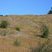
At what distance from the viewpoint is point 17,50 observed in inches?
877

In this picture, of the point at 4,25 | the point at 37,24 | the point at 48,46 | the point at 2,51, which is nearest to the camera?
the point at 48,46

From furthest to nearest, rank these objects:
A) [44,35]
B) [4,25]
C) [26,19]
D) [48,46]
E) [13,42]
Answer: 1. [26,19]
2. [4,25]
3. [44,35]
4. [13,42]
5. [48,46]

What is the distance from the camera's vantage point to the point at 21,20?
63031 mm

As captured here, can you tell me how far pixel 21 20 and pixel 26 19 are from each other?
201 cm

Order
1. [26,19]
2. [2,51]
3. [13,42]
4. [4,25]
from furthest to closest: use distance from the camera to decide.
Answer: [26,19]
[4,25]
[13,42]
[2,51]

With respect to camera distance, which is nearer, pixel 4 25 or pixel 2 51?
pixel 2 51

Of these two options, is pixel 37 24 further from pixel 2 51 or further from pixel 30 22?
pixel 2 51

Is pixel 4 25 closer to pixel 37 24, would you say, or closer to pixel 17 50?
pixel 37 24

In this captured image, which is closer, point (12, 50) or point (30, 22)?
point (12, 50)

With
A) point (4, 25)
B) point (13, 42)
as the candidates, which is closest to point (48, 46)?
point (13, 42)

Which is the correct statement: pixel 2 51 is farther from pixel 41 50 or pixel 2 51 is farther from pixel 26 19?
pixel 26 19

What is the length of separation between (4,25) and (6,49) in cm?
2648

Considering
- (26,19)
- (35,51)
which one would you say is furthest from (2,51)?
(26,19)

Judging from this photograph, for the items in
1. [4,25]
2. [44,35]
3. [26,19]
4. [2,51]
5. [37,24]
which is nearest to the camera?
[2,51]
